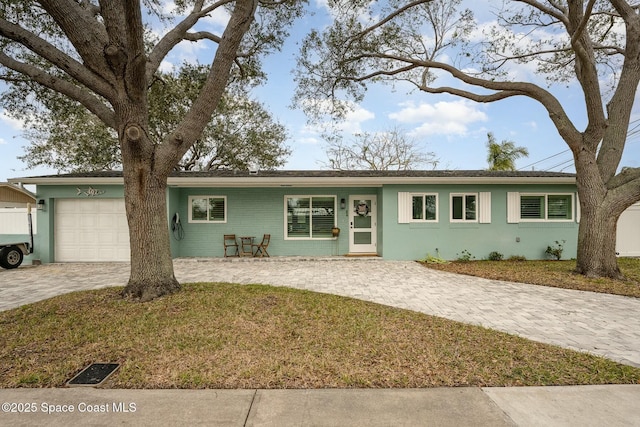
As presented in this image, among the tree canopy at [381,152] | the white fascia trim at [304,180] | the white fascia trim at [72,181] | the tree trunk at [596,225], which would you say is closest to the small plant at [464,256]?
the white fascia trim at [304,180]

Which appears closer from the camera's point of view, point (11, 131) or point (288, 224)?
point (288, 224)

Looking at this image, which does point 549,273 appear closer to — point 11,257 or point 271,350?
point 271,350

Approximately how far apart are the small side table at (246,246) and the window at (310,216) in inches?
49.0

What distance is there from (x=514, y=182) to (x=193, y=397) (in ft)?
34.0

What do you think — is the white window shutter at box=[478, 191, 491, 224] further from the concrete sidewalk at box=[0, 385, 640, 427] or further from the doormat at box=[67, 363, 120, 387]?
the doormat at box=[67, 363, 120, 387]

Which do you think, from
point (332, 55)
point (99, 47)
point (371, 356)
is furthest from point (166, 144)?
point (332, 55)

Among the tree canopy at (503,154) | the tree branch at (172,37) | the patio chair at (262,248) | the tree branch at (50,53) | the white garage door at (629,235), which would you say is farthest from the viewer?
the tree canopy at (503,154)

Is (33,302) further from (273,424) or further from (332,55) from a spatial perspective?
(332,55)

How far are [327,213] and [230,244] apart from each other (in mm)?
3427

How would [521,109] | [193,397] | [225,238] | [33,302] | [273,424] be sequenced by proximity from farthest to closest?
[521,109], [225,238], [33,302], [193,397], [273,424]

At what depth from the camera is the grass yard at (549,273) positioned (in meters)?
6.14

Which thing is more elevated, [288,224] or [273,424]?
[288,224]

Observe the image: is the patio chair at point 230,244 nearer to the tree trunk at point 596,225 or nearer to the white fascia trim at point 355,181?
the white fascia trim at point 355,181

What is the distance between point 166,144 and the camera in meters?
5.07
